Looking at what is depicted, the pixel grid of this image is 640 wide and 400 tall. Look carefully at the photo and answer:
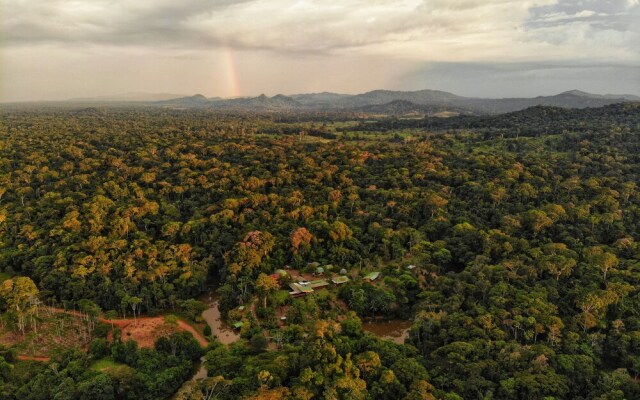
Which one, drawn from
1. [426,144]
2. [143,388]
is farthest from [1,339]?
[426,144]

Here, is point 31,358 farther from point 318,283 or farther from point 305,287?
point 318,283

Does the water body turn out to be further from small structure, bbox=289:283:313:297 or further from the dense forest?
small structure, bbox=289:283:313:297

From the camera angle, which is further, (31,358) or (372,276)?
(372,276)

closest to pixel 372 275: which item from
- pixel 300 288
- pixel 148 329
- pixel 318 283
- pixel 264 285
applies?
pixel 318 283

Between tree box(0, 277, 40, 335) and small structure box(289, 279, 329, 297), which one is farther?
small structure box(289, 279, 329, 297)

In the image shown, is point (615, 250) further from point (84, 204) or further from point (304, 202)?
point (84, 204)

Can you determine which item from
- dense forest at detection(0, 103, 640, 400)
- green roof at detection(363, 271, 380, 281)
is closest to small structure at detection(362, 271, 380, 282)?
green roof at detection(363, 271, 380, 281)
